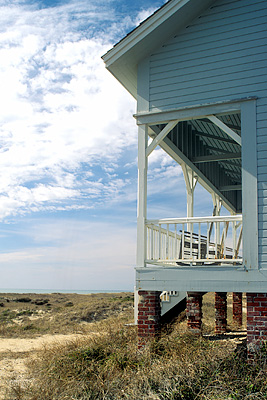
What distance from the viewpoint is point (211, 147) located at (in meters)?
14.1

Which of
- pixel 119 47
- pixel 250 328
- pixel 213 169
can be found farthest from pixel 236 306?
pixel 119 47

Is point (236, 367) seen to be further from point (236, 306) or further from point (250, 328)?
point (236, 306)

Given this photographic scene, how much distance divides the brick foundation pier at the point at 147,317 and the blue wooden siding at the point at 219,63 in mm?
2768

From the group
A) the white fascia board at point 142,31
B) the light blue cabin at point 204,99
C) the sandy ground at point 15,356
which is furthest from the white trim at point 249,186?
the sandy ground at point 15,356

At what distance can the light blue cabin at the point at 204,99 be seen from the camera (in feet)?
27.3

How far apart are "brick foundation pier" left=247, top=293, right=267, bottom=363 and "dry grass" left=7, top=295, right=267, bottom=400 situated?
0.86ft

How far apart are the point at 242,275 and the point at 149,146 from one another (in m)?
3.40

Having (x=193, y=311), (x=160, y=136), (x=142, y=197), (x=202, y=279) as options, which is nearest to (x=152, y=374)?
(x=202, y=279)

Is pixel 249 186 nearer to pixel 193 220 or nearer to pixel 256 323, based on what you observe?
pixel 193 220

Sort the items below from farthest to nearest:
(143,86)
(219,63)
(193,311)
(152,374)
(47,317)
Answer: (47,317) < (193,311) < (143,86) < (219,63) < (152,374)

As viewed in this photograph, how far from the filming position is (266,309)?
7.88 metres

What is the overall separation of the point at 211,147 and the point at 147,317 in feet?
23.7

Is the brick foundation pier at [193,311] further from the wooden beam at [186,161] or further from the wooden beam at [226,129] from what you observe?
the wooden beam at [226,129]

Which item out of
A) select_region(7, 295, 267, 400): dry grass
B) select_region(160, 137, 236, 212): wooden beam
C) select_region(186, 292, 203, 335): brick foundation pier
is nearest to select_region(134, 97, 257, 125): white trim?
select_region(160, 137, 236, 212): wooden beam
